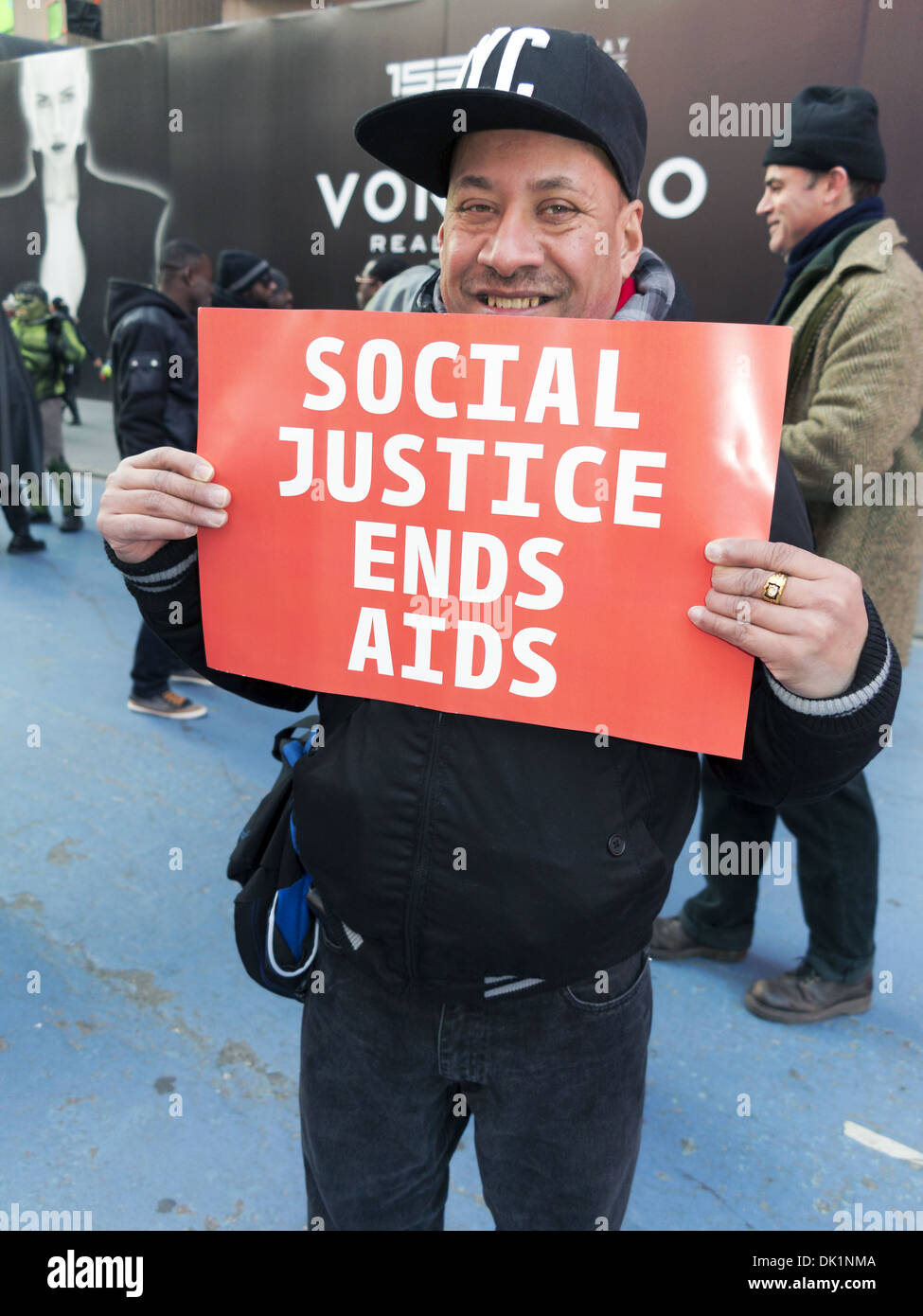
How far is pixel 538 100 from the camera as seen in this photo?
0.93 m

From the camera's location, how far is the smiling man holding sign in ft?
3.06

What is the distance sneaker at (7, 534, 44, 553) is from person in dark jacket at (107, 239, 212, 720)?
2.65m

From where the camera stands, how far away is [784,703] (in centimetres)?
93

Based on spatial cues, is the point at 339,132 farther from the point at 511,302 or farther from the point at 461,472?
the point at 461,472

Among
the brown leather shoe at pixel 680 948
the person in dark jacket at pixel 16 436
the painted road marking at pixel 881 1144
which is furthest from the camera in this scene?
the person in dark jacket at pixel 16 436

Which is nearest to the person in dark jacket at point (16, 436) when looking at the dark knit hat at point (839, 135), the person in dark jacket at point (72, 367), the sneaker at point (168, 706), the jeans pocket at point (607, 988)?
the person in dark jacket at point (72, 367)

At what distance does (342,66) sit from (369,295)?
186 inches

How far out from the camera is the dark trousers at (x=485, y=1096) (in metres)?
1.07

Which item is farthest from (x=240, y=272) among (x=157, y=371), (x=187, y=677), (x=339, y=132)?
(x=339, y=132)

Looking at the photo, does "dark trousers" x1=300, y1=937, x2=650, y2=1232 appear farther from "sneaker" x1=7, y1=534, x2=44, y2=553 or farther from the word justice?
"sneaker" x1=7, y1=534, x2=44, y2=553

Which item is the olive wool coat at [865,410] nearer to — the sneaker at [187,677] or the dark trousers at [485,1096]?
the dark trousers at [485,1096]

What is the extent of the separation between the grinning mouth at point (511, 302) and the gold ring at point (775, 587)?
40 centimetres

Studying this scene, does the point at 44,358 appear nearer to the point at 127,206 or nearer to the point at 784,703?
the point at 127,206

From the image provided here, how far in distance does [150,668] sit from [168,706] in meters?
0.18
